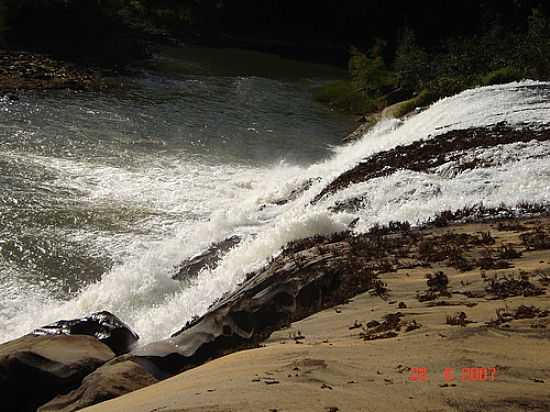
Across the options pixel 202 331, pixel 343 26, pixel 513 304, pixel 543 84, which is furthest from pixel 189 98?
pixel 343 26

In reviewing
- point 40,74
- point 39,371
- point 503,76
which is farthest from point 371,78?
point 39,371

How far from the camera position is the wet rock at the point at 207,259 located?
39.3ft

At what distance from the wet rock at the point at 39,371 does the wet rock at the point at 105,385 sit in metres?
0.31

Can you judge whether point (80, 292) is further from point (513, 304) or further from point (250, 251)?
point (513, 304)

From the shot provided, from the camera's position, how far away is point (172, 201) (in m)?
16.2

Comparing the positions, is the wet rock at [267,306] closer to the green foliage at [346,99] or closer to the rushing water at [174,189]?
the rushing water at [174,189]

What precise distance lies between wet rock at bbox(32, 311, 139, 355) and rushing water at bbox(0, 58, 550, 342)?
0.88 m

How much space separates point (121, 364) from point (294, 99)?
82.2 feet

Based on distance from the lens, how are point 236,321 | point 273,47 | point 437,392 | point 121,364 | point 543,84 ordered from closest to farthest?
point 437,392, point 121,364, point 236,321, point 543,84, point 273,47

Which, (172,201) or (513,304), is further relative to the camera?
(172,201)

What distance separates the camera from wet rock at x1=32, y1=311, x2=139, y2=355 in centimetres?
933
